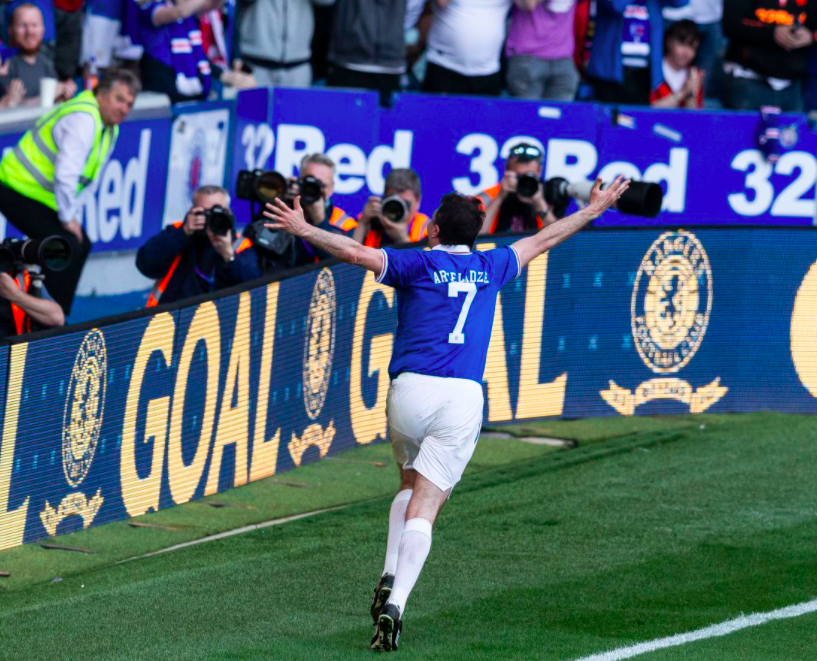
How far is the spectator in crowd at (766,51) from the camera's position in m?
15.6

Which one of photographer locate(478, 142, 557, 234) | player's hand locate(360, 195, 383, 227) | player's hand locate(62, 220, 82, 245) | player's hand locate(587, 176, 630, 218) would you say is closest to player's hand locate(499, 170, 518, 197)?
photographer locate(478, 142, 557, 234)

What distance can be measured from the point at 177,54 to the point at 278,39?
2.97ft

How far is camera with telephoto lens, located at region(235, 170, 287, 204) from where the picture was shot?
34.9 ft

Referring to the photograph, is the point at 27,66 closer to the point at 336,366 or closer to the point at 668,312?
the point at 336,366

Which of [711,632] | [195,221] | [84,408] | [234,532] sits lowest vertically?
[234,532]

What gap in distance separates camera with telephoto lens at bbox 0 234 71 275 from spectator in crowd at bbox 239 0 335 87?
5119mm

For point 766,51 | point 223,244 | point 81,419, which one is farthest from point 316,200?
point 766,51

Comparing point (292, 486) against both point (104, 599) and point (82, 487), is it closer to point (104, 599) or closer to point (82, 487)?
point (82, 487)

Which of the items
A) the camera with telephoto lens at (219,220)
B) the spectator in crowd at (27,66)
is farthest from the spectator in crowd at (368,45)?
the camera with telephoto lens at (219,220)

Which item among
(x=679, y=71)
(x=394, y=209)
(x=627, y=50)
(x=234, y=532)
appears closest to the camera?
(x=234, y=532)

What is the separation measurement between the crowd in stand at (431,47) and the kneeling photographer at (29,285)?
415 centimetres

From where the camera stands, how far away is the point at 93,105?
38.3ft

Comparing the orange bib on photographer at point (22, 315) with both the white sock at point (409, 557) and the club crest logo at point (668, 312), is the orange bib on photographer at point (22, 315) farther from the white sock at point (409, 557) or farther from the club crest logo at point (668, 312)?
the club crest logo at point (668, 312)

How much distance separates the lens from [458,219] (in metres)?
7.05
